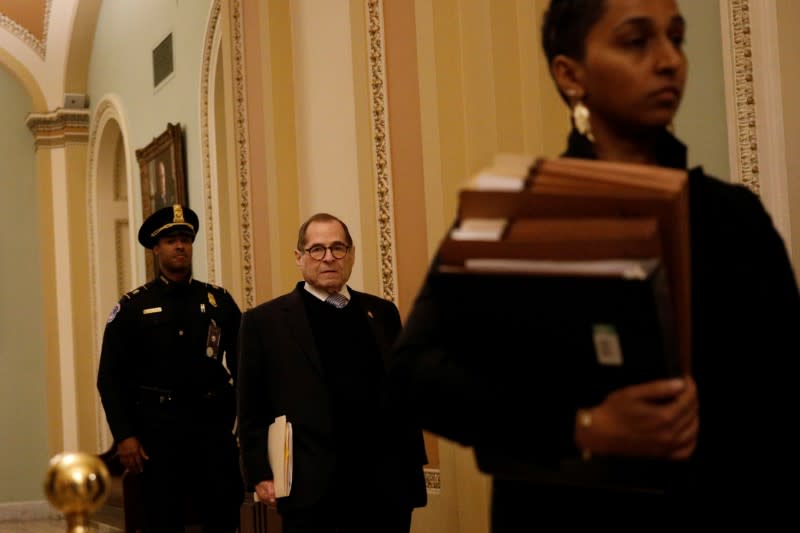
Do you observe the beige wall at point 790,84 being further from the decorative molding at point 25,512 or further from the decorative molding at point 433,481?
the decorative molding at point 25,512

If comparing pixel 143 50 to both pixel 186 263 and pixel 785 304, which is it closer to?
pixel 186 263

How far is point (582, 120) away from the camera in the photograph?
169cm

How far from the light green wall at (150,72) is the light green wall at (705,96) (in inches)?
256

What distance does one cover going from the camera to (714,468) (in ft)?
5.00

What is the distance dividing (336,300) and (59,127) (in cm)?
1081

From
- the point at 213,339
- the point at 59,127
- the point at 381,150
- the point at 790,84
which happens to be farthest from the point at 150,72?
the point at 790,84

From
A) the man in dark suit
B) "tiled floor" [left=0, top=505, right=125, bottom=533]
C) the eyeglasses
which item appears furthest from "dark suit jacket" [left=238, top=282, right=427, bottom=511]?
"tiled floor" [left=0, top=505, right=125, bottom=533]

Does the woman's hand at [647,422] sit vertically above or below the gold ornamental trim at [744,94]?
below

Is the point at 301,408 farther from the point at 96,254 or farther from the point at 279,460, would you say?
the point at 96,254

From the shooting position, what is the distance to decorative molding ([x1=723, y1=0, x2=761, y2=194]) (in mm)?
4121

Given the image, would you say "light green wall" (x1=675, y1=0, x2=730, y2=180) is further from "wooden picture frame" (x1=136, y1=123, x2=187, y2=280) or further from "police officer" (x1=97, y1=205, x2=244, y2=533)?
"wooden picture frame" (x1=136, y1=123, x2=187, y2=280)

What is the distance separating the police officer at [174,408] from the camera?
6797 millimetres

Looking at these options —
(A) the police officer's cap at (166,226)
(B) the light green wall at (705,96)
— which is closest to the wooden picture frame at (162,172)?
(A) the police officer's cap at (166,226)

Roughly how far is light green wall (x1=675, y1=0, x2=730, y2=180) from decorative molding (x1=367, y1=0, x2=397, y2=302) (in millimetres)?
2253
